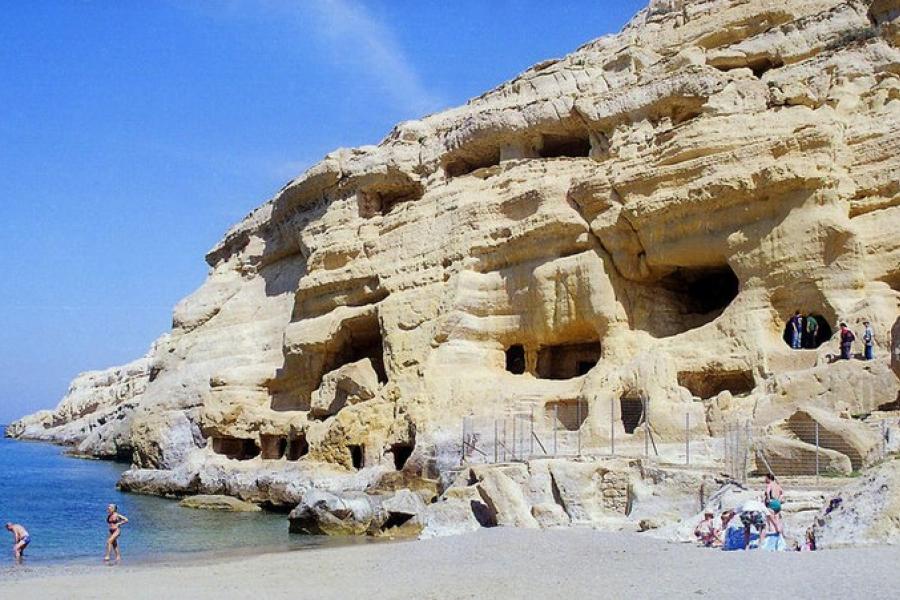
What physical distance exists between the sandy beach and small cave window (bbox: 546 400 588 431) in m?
8.81

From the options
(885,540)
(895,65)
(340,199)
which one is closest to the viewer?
(885,540)

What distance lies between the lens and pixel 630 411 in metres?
27.3

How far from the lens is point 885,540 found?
1250 cm

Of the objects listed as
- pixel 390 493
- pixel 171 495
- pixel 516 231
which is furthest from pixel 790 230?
pixel 171 495

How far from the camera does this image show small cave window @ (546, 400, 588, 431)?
1101 inches

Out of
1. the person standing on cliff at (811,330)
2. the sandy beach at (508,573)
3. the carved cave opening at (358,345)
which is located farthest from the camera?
the carved cave opening at (358,345)

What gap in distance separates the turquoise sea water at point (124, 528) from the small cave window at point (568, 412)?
814 cm

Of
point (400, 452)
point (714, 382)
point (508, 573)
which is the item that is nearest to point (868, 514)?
point (508, 573)

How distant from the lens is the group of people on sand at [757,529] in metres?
13.9

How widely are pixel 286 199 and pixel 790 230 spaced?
26658 mm

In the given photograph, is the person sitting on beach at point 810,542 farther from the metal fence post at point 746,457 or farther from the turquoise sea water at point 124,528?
the turquoise sea water at point 124,528

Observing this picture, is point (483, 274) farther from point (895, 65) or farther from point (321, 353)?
point (895, 65)

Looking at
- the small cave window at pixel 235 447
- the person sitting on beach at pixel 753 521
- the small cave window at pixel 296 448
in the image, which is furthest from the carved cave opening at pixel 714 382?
the small cave window at pixel 235 447

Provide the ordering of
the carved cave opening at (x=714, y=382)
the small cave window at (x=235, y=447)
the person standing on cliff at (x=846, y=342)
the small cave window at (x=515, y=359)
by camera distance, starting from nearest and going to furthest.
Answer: the person standing on cliff at (x=846, y=342)
the carved cave opening at (x=714, y=382)
the small cave window at (x=515, y=359)
the small cave window at (x=235, y=447)
